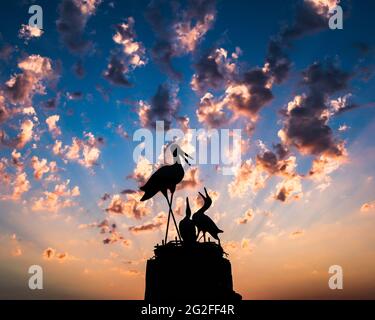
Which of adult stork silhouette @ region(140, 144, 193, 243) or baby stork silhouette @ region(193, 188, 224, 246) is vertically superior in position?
adult stork silhouette @ region(140, 144, 193, 243)

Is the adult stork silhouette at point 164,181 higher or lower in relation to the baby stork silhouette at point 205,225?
higher
